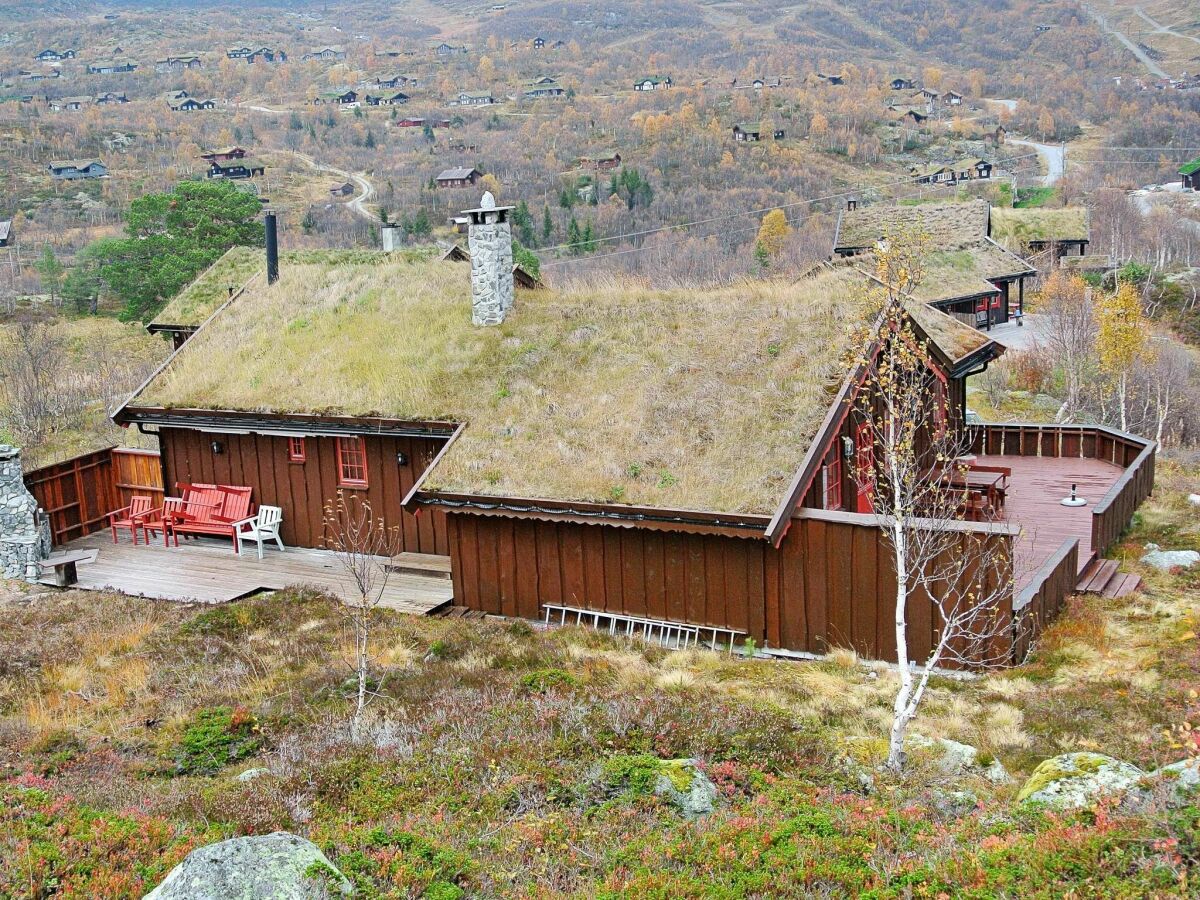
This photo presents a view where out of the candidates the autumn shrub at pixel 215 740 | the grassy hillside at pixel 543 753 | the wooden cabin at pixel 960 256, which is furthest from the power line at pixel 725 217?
the autumn shrub at pixel 215 740

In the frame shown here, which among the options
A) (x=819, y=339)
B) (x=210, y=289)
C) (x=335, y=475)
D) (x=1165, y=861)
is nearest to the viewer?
(x=1165, y=861)

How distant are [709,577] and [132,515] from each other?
11.2 metres

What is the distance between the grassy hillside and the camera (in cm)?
655

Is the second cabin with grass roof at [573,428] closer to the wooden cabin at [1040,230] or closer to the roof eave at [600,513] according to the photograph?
the roof eave at [600,513]

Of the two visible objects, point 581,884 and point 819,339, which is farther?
point 819,339

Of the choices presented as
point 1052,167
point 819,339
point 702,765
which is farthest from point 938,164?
point 702,765

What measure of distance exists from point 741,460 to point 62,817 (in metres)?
8.53

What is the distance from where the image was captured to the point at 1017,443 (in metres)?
22.1

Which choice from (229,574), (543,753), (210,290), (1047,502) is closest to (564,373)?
(229,574)

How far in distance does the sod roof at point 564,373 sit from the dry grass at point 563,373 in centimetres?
3

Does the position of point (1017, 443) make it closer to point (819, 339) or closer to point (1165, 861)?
point (819, 339)

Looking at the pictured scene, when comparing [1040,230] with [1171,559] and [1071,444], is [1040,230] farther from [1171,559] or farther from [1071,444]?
[1171,559]

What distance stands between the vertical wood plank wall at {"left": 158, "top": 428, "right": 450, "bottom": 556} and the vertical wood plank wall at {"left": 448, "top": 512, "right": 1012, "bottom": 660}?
194cm

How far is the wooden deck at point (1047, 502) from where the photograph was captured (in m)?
15.6
